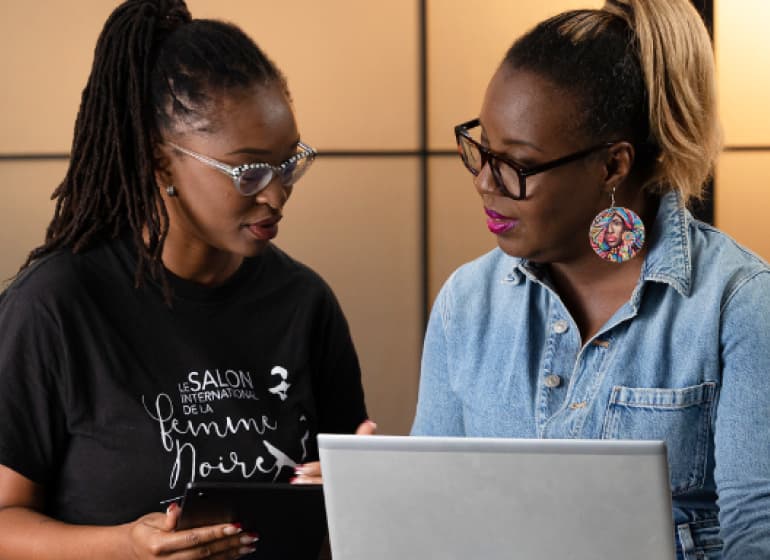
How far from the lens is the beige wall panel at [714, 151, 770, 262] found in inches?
135

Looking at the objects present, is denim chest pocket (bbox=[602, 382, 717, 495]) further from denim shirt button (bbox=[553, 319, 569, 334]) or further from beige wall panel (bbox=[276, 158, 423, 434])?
beige wall panel (bbox=[276, 158, 423, 434])

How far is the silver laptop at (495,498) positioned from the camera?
1.00m

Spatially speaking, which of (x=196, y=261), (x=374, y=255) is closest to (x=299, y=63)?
(x=374, y=255)

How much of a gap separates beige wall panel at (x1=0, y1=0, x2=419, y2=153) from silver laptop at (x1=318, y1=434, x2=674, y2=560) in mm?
2345

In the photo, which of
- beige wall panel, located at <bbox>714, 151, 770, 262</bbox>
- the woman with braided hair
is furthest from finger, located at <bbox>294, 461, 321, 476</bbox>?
beige wall panel, located at <bbox>714, 151, 770, 262</bbox>

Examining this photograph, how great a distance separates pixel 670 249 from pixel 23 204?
2278 mm

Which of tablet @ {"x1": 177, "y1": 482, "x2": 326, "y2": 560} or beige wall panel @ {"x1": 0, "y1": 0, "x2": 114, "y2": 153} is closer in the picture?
tablet @ {"x1": 177, "y1": 482, "x2": 326, "y2": 560}

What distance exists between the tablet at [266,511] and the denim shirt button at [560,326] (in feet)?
1.35

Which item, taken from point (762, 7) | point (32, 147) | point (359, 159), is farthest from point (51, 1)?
point (762, 7)

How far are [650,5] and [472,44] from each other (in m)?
1.90

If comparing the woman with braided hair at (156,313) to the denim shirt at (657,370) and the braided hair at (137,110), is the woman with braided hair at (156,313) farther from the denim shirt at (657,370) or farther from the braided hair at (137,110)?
the denim shirt at (657,370)

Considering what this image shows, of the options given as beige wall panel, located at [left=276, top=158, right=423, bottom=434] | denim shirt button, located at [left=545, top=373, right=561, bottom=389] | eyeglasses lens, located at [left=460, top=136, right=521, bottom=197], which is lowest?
beige wall panel, located at [left=276, top=158, right=423, bottom=434]

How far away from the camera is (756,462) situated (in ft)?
4.26

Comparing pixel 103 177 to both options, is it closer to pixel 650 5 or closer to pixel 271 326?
pixel 271 326
